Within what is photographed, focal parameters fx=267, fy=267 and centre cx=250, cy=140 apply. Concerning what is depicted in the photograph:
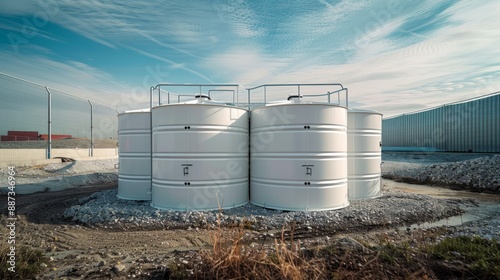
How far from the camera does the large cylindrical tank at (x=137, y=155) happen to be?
31.2 ft

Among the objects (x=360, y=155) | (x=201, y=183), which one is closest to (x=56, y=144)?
(x=201, y=183)

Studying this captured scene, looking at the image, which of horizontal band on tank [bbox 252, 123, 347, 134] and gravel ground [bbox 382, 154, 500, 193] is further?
gravel ground [bbox 382, 154, 500, 193]

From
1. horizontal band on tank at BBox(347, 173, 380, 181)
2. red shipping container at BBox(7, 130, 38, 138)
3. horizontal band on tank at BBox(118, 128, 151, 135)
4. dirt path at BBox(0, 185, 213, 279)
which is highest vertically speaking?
red shipping container at BBox(7, 130, 38, 138)

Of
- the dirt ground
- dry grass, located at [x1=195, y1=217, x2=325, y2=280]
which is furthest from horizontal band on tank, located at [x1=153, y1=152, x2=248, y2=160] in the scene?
the dirt ground

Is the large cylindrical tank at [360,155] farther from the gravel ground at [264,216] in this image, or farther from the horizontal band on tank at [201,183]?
the horizontal band on tank at [201,183]

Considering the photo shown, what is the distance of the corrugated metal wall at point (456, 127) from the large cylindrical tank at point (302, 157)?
2095cm

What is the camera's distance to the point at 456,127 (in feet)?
81.9

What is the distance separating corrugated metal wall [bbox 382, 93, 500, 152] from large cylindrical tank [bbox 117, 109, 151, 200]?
25468 millimetres

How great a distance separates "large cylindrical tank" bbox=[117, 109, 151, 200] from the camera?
9.52m

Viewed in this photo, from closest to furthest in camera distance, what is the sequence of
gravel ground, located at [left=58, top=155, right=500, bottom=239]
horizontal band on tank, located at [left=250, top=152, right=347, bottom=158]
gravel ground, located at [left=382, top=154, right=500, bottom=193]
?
gravel ground, located at [left=58, top=155, right=500, bottom=239] < horizontal band on tank, located at [left=250, top=152, right=347, bottom=158] < gravel ground, located at [left=382, top=154, right=500, bottom=193]

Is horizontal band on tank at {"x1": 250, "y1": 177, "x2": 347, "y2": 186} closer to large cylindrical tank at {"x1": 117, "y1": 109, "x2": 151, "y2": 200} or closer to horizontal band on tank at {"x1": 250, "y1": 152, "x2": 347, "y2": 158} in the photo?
horizontal band on tank at {"x1": 250, "y1": 152, "x2": 347, "y2": 158}

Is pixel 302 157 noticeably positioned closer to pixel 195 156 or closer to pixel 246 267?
pixel 195 156

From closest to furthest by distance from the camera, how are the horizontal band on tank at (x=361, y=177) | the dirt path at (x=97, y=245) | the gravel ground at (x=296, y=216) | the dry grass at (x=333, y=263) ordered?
the dry grass at (x=333, y=263), the dirt path at (x=97, y=245), the gravel ground at (x=296, y=216), the horizontal band on tank at (x=361, y=177)

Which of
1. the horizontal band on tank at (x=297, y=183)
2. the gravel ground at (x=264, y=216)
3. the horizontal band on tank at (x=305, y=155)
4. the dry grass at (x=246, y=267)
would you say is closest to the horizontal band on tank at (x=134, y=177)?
the gravel ground at (x=264, y=216)
